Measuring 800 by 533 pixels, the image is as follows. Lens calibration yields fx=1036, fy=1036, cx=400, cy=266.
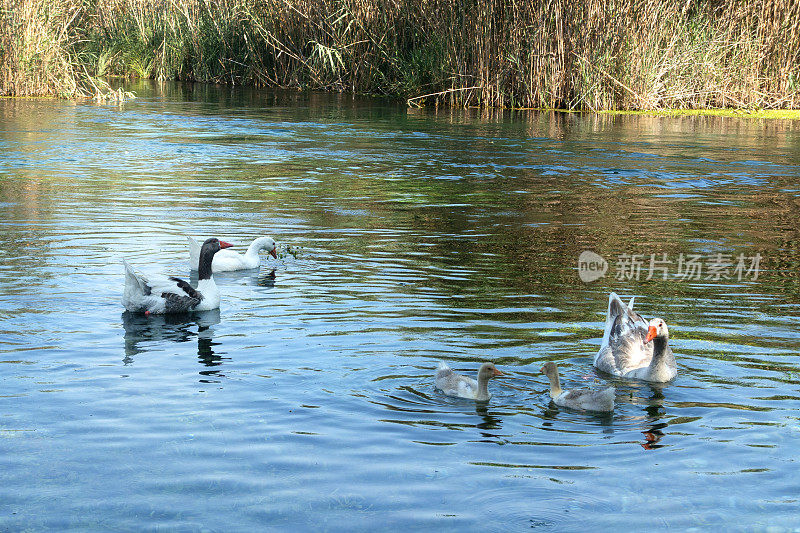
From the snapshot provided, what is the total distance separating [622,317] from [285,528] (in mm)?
3844

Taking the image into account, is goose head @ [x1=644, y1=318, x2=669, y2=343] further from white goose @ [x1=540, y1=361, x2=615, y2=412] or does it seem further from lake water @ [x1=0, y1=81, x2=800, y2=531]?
white goose @ [x1=540, y1=361, x2=615, y2=412]

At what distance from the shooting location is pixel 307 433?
6.43m

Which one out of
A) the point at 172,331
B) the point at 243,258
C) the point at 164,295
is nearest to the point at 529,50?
the point at 243,258

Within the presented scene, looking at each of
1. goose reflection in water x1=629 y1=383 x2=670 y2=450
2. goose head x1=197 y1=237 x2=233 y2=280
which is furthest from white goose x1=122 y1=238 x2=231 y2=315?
goose reflection in water x1=629 y1=383 x2=670 y2=450

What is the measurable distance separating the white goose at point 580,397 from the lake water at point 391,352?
9cm

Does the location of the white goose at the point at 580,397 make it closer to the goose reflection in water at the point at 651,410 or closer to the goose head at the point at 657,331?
the goose reflection in water at the point at 651,410

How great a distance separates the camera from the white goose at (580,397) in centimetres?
684

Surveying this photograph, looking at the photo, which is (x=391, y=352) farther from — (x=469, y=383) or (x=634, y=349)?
(x=634, y=349)

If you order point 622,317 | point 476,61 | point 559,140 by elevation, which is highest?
point 476,61

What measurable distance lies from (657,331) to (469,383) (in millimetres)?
1503

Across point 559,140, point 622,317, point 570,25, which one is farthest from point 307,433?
point 570,25

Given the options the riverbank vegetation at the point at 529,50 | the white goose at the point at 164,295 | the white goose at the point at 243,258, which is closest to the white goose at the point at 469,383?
the white goose at the point at 164,295

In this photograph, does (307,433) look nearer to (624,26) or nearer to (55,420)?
(55,420)

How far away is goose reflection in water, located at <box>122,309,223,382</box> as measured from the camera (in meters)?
8.16
